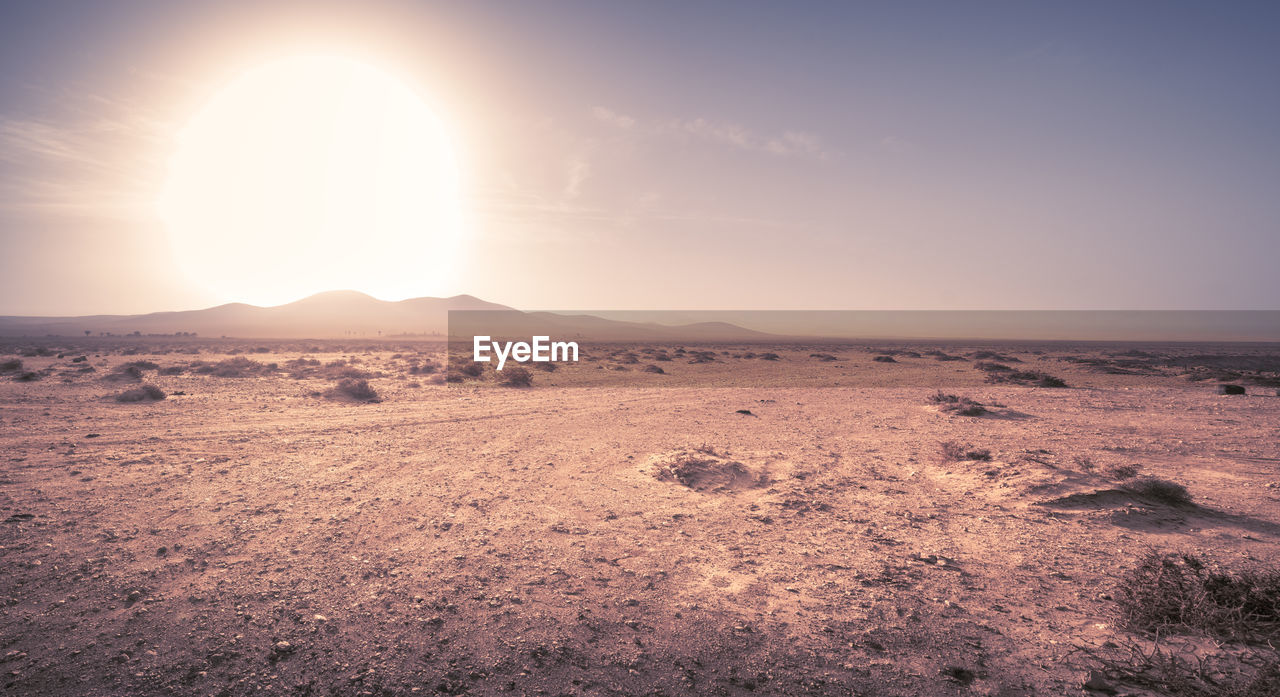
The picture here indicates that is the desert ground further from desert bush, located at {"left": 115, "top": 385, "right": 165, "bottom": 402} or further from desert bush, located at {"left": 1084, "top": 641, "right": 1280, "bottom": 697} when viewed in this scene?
desert bush, located at {"left": 115, "top": 385, "right": 165, "bottom": 402}

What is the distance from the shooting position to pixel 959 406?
1708 centimetres

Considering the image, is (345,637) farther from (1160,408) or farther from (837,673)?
(1160,408)

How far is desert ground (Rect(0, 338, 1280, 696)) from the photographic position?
172 inches

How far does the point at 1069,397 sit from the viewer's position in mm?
20453

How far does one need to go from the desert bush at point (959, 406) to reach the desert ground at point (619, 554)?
1.62m

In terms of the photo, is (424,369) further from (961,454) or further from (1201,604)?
(1201,604)

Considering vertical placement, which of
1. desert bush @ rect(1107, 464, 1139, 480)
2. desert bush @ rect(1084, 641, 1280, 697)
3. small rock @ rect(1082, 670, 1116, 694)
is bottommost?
small rock @ rect(1082, 670, 1116, 694)

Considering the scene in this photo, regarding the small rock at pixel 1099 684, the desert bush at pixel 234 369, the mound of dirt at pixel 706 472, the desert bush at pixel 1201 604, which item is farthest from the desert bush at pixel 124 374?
the desert bush at pixel 1201 604

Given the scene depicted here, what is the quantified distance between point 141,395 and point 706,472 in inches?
793

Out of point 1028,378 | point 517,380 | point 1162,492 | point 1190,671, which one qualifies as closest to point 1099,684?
point 1190,671

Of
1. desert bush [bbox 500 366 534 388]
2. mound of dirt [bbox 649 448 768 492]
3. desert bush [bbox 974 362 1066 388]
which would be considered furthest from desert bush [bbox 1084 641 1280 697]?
desert bush [bbox 974 362 1066 388]

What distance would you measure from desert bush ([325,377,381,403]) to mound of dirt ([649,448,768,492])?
582 inches

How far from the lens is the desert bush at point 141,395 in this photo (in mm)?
17769

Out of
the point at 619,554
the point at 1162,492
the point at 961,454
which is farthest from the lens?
the point at 961,454
